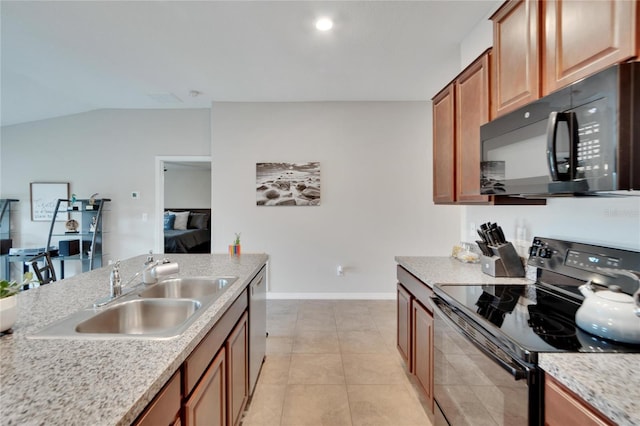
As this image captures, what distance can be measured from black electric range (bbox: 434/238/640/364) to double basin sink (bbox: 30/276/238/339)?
1.13 metres

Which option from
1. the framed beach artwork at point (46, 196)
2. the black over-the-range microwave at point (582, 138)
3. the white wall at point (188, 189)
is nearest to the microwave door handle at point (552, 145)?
the black over-the-range microwave at point (582, 138)

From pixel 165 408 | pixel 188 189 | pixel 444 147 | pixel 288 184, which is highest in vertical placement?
pixel 188 189

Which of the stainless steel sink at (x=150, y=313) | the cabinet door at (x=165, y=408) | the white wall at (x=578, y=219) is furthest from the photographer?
the stainless steel sink at (x=150, y=313)

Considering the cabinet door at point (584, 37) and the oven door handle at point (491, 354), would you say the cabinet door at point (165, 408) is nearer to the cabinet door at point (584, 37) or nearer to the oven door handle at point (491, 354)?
the oven door handle at point (491, 354)

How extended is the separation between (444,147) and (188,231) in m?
5.68

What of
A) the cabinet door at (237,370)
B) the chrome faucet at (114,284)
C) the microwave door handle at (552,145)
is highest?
the microwave door handle at (552,145)

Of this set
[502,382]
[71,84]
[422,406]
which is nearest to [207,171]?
[71,84]

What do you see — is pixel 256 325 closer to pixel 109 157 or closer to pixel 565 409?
pixel 565 409

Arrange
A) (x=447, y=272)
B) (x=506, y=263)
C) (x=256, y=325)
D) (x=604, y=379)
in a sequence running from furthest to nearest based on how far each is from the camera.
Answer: (x=256, y=325), (x=447, y=272), (x=506, y=263), (x=604, y=379)

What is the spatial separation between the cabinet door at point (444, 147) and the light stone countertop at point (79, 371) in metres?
1.80

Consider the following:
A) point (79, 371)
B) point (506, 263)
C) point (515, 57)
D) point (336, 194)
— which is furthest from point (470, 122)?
point (336, 194)

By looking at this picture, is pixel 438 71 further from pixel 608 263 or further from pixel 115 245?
pixel 115 245

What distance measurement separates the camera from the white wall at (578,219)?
120cm

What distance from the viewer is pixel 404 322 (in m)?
2.16
